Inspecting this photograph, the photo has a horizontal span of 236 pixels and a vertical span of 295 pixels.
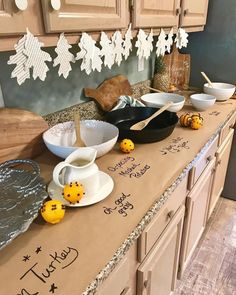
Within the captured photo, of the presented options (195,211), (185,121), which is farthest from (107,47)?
(195,211)

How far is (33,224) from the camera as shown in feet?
2.09

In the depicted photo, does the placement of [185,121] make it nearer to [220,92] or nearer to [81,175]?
[220,92]

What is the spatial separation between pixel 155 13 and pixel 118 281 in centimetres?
102

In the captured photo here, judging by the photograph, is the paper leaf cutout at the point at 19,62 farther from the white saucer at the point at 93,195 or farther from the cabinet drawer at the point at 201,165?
the cabinet drawer at the point at 201,165

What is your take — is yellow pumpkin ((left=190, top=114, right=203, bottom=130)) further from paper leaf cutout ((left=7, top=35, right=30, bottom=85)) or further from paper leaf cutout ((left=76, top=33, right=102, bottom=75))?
paper leaf cutout ((left=7, top=35, right=30, bottom=85))

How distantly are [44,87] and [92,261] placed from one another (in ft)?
2.43

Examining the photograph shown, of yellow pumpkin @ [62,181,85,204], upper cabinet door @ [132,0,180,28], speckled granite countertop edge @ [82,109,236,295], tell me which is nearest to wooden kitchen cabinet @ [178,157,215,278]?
speckled granite countertop edge @ [82,109,236,295]

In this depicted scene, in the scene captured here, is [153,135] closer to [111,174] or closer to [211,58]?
[111,174]

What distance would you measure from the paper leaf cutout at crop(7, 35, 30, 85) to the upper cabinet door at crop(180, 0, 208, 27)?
96cm

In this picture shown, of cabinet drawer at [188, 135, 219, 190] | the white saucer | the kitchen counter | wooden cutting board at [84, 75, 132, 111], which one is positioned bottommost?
cabinet drawer at [188, 135, 219, 190]

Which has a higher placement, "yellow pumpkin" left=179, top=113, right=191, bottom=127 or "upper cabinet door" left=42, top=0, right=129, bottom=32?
"upper cabinet door" left=42, top=0, right=129, bottom=32

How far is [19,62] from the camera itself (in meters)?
0.64

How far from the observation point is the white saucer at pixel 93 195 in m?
0.69

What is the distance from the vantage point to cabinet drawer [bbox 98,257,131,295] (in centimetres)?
59
